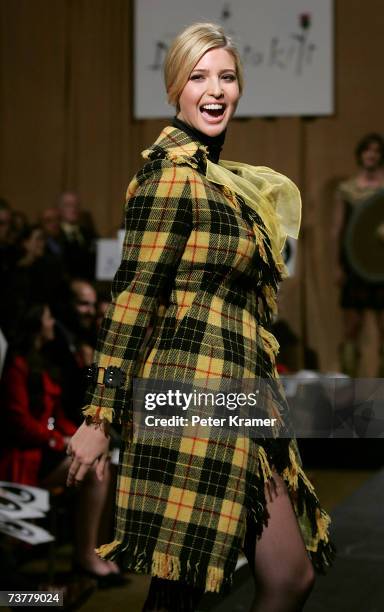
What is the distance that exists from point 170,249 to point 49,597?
96 cm

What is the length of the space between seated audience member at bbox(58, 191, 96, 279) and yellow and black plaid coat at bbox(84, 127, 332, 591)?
12.0 ft

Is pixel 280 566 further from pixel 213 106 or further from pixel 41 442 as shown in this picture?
pixel 41 442

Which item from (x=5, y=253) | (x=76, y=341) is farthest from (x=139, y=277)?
(x=5, y=253)

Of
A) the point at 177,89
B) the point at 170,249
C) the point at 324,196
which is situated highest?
the point at 324,196

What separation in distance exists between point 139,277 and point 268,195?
327 mm

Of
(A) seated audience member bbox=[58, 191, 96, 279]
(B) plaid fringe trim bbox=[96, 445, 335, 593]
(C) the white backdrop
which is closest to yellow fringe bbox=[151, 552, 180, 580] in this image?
(B) plaid fringe trim bbox=[96, 445, 335, 593]

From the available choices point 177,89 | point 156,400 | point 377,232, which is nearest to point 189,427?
point 156,400

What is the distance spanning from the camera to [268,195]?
5.79 ft

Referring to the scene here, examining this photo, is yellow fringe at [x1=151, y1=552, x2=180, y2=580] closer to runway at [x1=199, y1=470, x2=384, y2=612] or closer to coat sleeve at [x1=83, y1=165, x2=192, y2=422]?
coat sleeve at [x1=83, y1=165, x2=192, y2=422]

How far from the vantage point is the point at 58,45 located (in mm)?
6781

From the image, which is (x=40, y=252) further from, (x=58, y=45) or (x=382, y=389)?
(x=382, y=389)

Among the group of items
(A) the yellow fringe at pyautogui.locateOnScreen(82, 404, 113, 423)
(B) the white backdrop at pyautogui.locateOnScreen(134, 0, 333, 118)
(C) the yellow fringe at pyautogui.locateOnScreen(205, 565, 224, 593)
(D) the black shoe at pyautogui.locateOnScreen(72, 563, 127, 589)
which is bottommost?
(D) the black shoe at pyautogui.locateOnScreen(72, 563, 127, 589)

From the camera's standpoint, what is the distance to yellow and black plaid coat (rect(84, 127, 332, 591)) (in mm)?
1548

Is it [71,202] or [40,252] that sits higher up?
[71,202]
